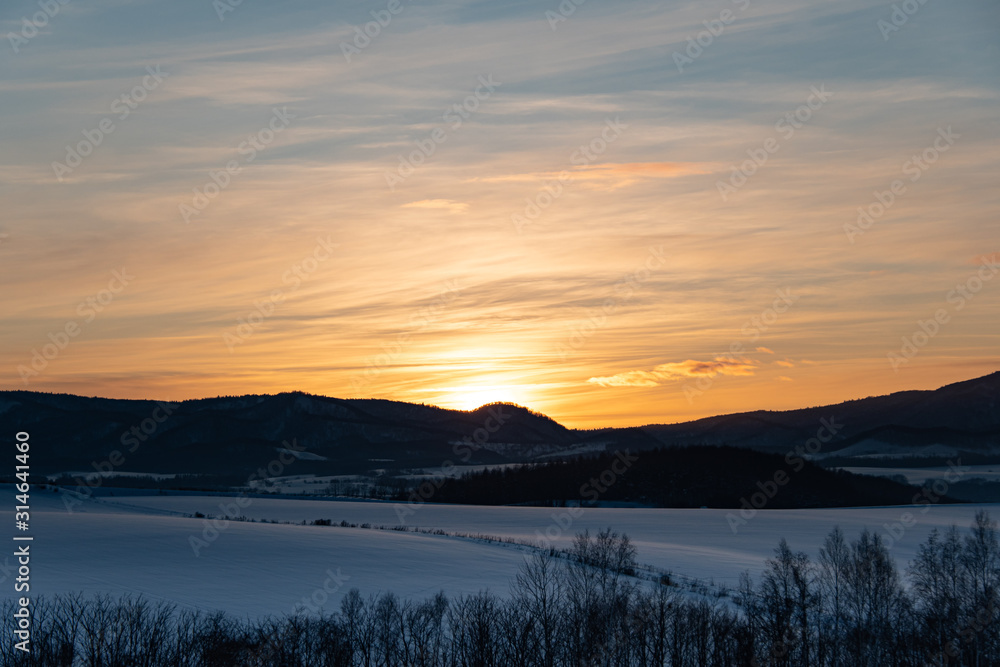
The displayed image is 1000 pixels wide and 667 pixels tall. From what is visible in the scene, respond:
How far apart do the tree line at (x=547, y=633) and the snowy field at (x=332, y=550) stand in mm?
5704

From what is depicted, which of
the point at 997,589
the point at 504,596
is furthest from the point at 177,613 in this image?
the point at 997,589

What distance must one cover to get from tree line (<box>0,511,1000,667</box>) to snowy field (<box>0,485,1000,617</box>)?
5704 millimetres

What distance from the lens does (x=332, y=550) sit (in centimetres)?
7944

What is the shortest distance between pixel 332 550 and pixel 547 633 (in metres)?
36.6

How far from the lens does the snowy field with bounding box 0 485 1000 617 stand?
60312 mm

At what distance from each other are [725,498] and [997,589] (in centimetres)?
12707

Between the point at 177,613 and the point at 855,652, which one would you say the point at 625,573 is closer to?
the point at 855,652

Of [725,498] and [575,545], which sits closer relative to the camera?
[575,545]

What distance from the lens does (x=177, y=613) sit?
1996 inches
